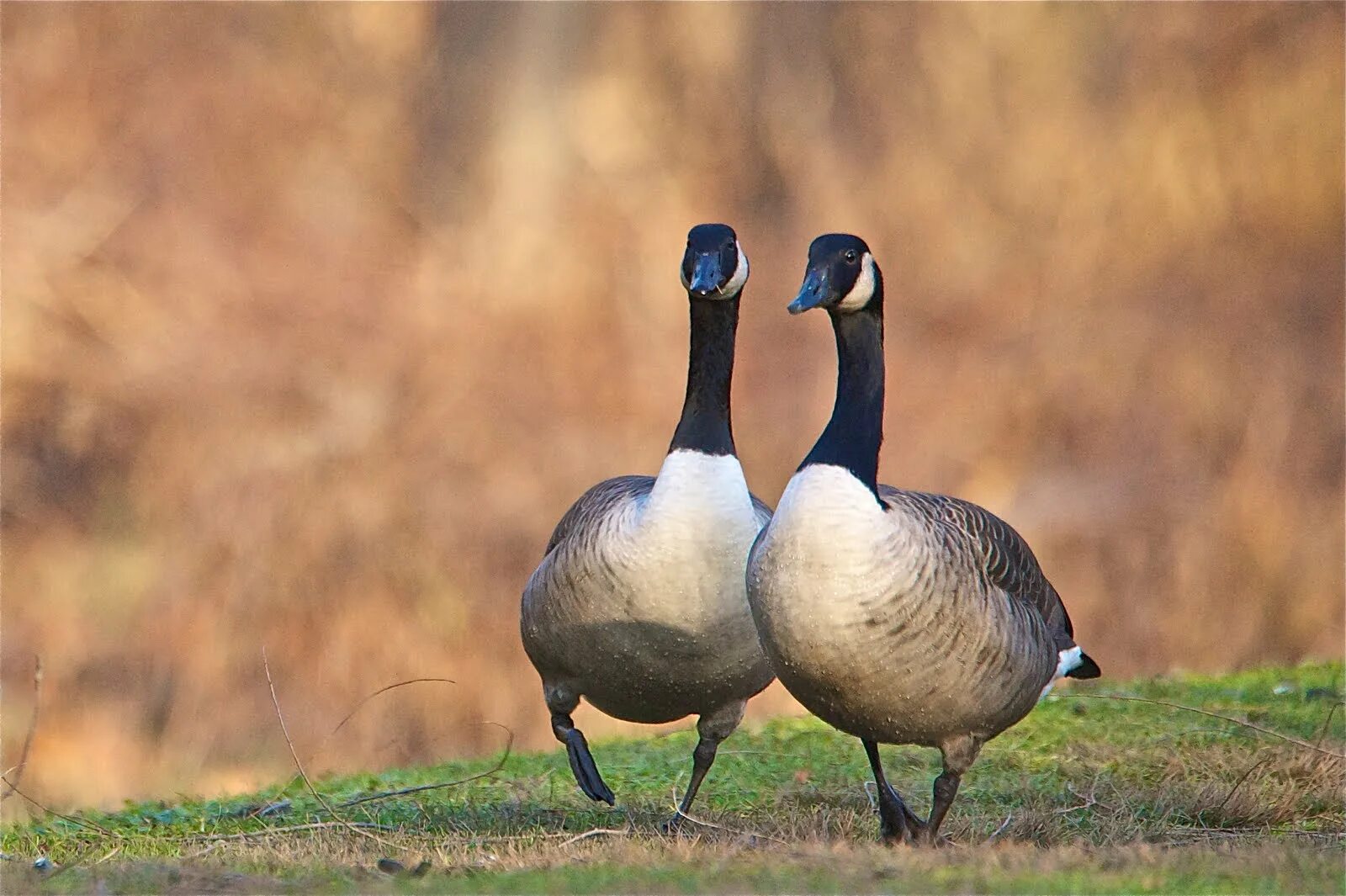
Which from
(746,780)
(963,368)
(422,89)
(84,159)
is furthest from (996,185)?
(746,780)

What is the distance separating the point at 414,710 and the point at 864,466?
7566mm

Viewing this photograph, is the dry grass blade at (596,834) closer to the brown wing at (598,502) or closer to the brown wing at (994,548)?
the brown wing at (598,502)

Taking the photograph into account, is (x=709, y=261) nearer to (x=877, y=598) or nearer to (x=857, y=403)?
(x=857, y=403)

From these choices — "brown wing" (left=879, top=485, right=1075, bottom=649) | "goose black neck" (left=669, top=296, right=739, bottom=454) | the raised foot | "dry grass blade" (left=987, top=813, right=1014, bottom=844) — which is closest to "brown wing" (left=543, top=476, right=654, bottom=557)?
"goose black neck" (left=669, top=296, right=739, bottom=454)

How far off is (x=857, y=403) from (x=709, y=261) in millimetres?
1080

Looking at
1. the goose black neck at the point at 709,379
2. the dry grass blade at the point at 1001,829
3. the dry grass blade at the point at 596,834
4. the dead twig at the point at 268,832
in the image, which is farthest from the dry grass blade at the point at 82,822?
the dry grass blade at the point at 1001,829

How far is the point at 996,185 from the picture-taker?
64.2 ft

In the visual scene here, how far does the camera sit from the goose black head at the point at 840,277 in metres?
6.04

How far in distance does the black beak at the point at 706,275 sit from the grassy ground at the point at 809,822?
6.95 ft

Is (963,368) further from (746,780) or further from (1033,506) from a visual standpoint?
A: (746,780)

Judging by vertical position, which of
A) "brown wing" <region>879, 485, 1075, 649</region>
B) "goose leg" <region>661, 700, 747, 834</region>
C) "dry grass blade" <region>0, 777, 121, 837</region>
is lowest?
"dry grass blade" <region>0, 777, 121, 837</region>

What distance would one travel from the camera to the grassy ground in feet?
16.2

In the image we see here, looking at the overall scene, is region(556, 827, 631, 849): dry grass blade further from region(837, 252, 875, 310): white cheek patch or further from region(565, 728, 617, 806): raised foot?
region(837, 252, 875, 310): white cheek patch

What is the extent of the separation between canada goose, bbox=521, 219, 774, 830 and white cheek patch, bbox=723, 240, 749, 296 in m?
0.01
